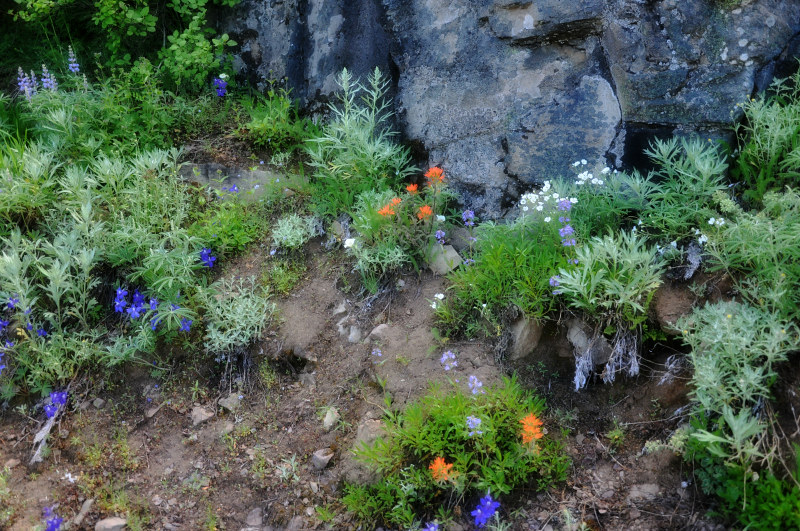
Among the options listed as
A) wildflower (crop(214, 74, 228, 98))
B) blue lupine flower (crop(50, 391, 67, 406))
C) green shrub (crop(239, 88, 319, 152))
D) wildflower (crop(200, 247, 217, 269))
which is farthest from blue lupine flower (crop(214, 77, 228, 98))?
blue lupine flower (crop(50, 391, 67, 406))

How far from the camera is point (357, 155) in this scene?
4.87 meters

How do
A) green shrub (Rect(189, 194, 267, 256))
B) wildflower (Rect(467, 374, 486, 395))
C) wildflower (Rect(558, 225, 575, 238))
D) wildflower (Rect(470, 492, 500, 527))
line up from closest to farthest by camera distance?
wildflower (Rect(470, 492, 500, 527)) < wildflower (Rect(467, 374, 486, 395)) < wildflower (Rect(558, 225, 575, 238)) < green shrub (Rect(189, 194, 267, 256))

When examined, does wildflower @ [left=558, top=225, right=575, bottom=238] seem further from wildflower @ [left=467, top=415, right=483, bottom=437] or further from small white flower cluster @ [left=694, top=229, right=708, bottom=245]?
wildflower @ [left=467, top=415, right=483, bottom=437]

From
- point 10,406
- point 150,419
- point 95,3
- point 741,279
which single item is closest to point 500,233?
point 741,279

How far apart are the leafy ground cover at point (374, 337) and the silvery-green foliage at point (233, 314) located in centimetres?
3

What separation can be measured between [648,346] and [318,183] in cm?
272

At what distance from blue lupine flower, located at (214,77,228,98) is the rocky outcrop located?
95cm

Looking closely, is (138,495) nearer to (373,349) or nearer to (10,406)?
(10,406)

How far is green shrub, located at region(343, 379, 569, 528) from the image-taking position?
11.0 ft

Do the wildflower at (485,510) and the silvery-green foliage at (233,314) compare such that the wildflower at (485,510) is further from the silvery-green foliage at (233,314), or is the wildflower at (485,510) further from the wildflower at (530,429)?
the silvery-green foliage at (233,314)

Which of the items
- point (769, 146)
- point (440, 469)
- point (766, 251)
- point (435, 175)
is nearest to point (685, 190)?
point (769, 146)

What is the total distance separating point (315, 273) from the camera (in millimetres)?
4758

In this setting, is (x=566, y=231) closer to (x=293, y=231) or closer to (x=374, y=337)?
(x=374, y=337)

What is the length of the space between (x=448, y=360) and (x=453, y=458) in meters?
0.64
